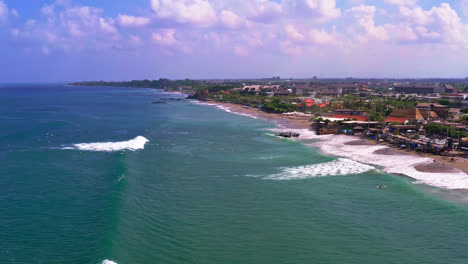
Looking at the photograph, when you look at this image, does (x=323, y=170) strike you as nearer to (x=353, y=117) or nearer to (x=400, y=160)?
(x=400, y=160)

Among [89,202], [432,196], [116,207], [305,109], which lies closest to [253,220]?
[116,207]

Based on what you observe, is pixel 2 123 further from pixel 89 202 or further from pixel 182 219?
pixel 182 219

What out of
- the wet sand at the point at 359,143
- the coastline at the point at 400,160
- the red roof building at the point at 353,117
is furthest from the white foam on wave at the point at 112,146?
the red roof building at the point at 353,117

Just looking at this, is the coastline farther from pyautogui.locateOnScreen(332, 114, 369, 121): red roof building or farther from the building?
the building

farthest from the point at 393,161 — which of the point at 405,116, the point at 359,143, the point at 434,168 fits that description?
the point at 405,116

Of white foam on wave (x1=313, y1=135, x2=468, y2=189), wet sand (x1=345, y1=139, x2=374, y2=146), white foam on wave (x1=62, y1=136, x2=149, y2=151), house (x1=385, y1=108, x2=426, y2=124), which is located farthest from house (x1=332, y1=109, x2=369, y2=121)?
white foam on wave (x1=62, y1=136, x2=149, y2=151)

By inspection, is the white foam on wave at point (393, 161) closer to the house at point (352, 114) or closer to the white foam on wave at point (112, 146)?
the house at point (352, 114)
